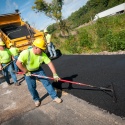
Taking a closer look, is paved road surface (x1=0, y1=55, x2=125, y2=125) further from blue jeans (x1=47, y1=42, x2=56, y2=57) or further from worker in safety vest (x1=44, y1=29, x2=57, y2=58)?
blue jeans (x1=47, y1=42, x2=56, y2=57)

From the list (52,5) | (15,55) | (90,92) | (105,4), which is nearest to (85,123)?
(90,92)

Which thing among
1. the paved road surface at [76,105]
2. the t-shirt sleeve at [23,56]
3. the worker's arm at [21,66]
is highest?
the t-shirt sleeve at [23,56]

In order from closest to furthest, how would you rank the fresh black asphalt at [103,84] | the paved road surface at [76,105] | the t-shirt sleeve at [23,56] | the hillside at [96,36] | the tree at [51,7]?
the paved road surface at [76,105] < the fresh black asphalt at [103,84] < the t-shirt sleeve at [23,56] < the hillside at [96,36] < the tree at [51,7]

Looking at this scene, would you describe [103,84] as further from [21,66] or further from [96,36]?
[96,36]

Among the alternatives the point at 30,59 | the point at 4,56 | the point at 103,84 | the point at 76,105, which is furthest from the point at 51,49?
the point at 76,105

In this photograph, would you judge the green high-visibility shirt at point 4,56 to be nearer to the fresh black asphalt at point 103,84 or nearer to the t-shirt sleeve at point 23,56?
the fresh black asphalt at point 103,84

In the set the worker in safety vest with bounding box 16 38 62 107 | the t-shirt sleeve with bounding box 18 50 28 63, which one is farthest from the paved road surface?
the t-shirt sleeve with bounding box 18 50 28 63

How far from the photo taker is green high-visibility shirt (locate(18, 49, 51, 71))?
3.78 meters

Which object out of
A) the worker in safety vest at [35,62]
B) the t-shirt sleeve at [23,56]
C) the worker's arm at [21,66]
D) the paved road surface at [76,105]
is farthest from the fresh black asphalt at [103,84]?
the t-shirt sleeve at [23,56]

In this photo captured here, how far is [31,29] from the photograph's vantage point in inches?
403

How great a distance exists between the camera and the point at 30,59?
3859 millimetres

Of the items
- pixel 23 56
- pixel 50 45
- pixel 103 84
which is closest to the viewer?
pixel 23 56

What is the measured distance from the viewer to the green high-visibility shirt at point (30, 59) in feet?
12.4

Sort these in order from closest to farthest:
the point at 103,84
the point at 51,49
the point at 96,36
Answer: the point at 103,84 → the point at 51,49 → the point at 96,36
